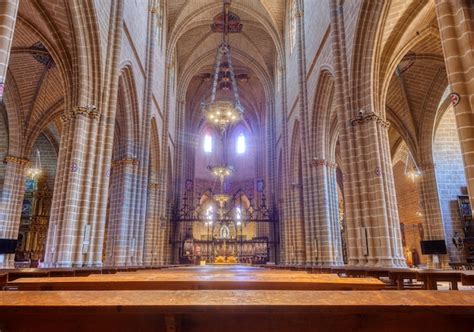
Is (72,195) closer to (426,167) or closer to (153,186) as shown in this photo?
(153,186)

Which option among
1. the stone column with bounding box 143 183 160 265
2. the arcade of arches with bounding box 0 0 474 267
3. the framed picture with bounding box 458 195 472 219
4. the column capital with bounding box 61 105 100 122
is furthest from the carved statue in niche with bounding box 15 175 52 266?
the framed picture with bounding box 458 195 472 219

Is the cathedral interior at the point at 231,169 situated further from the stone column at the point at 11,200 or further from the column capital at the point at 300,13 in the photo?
the column capital at the point at 300,13

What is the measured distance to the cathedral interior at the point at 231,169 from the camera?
203 cm

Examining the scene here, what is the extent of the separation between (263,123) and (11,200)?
20437 millimetres

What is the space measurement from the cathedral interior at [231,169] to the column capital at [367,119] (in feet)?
0.17

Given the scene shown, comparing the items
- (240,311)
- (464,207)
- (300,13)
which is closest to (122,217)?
(300,13)

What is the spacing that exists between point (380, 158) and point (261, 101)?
76.2 ft

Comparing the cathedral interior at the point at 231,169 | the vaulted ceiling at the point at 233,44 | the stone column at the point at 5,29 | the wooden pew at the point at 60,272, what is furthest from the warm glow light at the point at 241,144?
the stone column at the point at 5,29

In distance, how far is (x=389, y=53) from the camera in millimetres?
10852

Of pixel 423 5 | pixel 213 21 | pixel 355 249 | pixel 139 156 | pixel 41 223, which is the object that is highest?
pixel 213 21

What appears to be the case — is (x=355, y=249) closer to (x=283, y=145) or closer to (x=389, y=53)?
(x=389, y=53)

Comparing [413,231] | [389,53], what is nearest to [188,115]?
[413,231]

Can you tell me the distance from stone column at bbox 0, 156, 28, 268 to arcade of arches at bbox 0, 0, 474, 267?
0.06 meters

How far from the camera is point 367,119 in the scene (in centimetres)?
994
